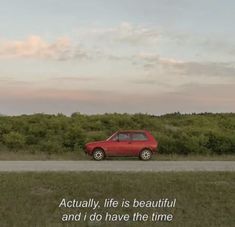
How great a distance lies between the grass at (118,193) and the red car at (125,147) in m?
9.92

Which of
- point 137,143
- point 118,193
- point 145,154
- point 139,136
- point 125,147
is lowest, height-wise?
point 118,193

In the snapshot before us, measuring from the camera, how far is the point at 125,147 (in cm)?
2781

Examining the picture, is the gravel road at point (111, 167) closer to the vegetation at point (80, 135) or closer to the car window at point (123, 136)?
the car window at point (123, 136)

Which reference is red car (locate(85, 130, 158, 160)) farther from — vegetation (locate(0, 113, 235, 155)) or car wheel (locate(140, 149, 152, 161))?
vegetation (locate(0, 113, 235, 155))

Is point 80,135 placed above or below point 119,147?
above

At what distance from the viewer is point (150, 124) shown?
5028cm

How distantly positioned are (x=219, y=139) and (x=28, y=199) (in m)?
22.4

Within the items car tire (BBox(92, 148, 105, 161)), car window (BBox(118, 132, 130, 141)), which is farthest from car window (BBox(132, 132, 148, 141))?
car tire (BBox(92, 148, 105, 161))

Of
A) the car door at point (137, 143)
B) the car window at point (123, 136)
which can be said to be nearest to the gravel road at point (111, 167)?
the car door at point (137, 143)

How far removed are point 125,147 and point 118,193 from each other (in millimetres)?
12608

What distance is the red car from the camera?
27.8 meters

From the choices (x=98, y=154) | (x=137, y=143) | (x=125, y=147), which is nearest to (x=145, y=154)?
(x=137, y=143)

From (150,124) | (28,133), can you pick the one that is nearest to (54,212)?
(28,133)

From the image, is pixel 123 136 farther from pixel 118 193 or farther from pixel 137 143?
pixel 118 193
